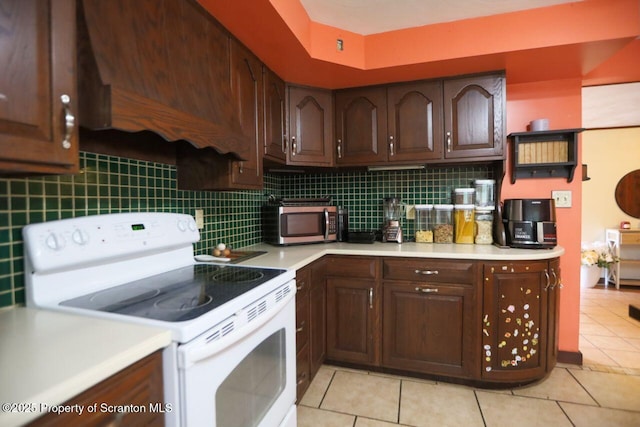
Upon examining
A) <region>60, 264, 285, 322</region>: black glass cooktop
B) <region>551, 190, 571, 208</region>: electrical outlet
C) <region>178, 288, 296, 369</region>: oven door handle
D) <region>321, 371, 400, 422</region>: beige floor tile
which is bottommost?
<region>321, 371, 400, 422</region>: beige floor tile

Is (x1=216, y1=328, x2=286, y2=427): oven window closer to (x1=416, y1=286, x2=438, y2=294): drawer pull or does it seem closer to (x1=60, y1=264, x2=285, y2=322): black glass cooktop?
(x1=60, y1=264, x2=285, y2=322): black glass cooktop

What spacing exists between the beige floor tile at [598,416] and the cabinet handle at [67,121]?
2527mm

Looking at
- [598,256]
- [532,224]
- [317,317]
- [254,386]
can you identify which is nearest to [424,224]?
[532,224]

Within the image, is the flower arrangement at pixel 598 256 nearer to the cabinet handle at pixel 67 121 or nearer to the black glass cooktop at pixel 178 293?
the black glass cooktop at pixel 178 293

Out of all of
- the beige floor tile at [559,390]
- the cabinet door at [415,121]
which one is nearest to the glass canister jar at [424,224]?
the cabinet door at [415,121]

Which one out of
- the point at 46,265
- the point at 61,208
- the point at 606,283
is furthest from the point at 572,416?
the point at 606,283

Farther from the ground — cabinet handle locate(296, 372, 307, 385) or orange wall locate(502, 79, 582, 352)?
orange wall locate(502, 79, 582, 352)

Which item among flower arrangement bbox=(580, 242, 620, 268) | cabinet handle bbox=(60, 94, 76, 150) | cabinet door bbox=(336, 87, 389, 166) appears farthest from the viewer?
flower arrangement bbox=(580, 242, 620, 268)

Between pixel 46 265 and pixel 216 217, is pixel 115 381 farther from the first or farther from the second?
pixel 216 217

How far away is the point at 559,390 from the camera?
189cm

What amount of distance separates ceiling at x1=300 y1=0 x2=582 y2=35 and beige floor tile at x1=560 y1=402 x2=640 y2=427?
230cm

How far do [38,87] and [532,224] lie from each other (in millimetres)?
2489

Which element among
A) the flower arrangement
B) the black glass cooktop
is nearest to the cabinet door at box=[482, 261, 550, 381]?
the black glass cooktop

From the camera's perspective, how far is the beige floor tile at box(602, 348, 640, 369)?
217cm
